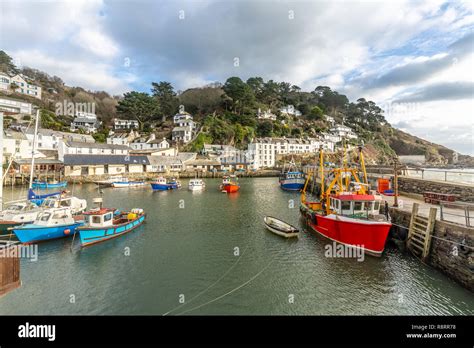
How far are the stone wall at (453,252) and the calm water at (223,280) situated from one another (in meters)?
0.50

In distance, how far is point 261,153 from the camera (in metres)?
80.6

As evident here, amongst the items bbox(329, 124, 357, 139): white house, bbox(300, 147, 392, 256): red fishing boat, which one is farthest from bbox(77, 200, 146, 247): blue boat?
bbox(329, 124, 357, 139): white house

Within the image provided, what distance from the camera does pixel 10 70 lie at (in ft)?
289

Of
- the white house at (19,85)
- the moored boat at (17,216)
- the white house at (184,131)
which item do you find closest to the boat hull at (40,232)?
the moored boat at (17,216)

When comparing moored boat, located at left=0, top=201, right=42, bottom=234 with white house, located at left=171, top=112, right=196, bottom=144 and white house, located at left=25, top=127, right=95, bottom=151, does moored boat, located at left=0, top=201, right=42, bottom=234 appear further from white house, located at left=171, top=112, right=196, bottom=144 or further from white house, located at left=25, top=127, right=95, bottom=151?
white house, located at left=171, top=112, right=196, bottom=144

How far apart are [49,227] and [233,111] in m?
86.9

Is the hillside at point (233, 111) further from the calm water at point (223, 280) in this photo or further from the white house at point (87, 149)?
the calm water at point (223, 280)

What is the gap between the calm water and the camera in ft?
31.6

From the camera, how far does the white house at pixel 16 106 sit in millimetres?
70312

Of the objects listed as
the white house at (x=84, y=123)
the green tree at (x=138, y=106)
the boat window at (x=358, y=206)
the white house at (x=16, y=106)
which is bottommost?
the boat window at (x=358, y=206)

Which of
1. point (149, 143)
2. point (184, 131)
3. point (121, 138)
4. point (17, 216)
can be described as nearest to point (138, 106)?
point (121, 138)
